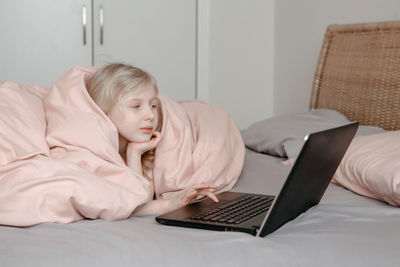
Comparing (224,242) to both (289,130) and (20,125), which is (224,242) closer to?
(20,125)

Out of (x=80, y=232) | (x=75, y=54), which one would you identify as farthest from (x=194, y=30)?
(x=80, y=232)

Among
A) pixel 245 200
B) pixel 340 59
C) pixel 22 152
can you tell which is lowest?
pixel 245 200

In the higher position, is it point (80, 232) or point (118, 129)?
point (118, 129)

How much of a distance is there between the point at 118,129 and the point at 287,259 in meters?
0.69

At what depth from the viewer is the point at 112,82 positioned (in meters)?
1.51

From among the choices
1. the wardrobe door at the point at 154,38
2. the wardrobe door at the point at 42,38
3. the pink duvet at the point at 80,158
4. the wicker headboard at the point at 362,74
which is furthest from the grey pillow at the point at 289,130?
the wardrobe door at the point at 42,38

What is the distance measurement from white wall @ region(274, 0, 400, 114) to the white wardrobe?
0.52 m

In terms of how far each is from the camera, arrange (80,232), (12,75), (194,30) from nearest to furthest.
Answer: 1. (80,232)
2. (12,75)
3. (194,30)

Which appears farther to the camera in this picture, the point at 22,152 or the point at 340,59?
the point at 340,59

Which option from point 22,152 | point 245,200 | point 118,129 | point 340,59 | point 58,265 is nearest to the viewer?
point 58,265

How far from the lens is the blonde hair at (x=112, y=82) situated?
1.51 meters

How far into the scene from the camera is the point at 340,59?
8.43 ft

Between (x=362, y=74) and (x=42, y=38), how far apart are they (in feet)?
5.30

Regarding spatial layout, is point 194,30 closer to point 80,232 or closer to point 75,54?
point 75,54
